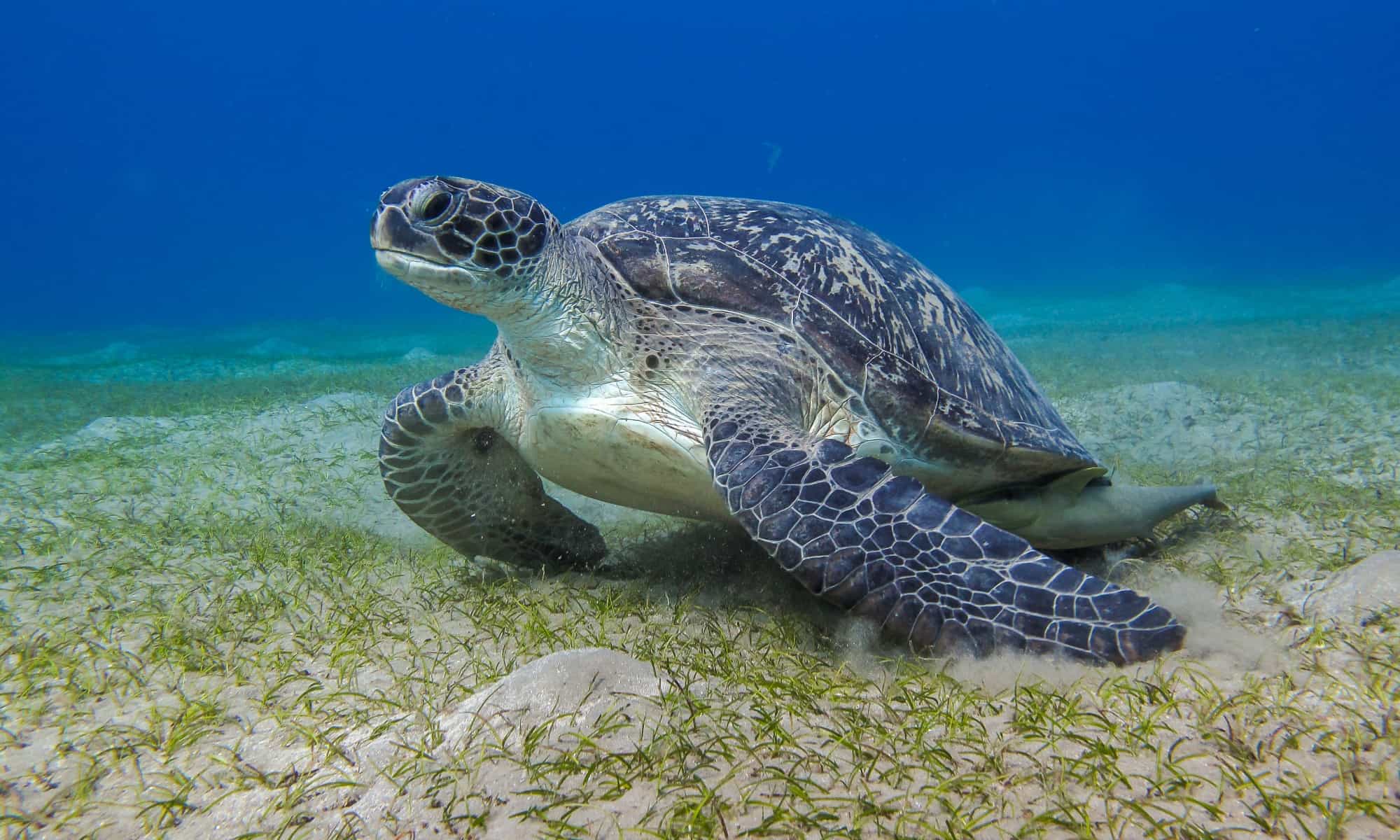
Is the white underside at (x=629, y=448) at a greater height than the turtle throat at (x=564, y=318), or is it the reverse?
the turtle throat at (x=564, y=318)

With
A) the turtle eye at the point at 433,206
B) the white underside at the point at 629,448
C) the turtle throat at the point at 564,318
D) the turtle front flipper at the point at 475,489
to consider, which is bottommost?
the turtle front flipper at the point at 475,489

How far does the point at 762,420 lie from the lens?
2719 millimetres

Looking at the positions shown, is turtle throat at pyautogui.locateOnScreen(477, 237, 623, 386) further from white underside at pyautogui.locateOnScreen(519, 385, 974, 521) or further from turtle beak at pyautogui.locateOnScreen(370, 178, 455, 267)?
turtle beak at pyautogui.locateOnScreen(370, 178, 455, 267)

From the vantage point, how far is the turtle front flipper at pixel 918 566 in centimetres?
194

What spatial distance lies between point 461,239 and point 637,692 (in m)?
1.92

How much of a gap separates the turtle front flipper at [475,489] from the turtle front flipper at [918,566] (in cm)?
139

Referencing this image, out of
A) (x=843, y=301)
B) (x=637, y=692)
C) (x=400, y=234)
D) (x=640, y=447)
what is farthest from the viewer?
(x=843, y=301)

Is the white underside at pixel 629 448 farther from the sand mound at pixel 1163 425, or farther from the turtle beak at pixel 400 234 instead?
the sand mound at pixel 1163 425

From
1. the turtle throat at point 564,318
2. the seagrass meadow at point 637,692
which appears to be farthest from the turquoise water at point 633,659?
the turtle throat at point 564,318

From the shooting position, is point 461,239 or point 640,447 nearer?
point 461,239

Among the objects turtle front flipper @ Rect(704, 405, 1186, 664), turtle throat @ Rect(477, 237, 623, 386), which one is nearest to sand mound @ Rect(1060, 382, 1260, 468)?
turtle front flipper @ Rect(704, 405, 1186, 664)

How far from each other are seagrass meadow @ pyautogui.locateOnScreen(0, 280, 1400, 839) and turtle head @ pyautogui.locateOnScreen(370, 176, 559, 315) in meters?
1.34

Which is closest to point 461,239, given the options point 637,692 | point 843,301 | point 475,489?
point 475,489

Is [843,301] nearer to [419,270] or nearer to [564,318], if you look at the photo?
[564,318]
